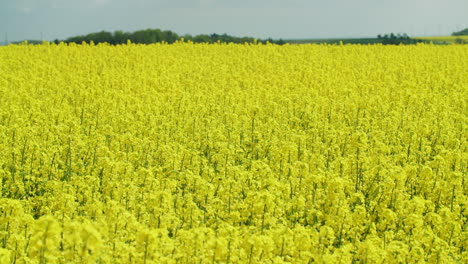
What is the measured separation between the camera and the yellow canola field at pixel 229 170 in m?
6.17

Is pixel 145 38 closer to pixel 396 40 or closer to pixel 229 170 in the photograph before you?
pixel 396 40

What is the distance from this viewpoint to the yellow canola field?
6.17 meters

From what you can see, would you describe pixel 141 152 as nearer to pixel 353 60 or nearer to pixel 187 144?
pixel 187 144

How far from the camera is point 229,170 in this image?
918 cm

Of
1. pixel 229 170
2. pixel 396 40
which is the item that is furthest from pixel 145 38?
pixel 229 170

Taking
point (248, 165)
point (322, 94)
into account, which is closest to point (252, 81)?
point (322, 94)

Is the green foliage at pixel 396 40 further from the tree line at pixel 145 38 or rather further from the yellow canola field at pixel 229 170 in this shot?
the yellow canola field at pixel 229 170

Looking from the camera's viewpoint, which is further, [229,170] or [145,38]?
[145,38]

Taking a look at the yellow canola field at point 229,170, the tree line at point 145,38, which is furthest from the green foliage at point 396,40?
the yellow canola field at point 229,170

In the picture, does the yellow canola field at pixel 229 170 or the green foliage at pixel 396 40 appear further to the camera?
the green foliage at pixel 396 40

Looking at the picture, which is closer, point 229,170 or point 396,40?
point 229,170

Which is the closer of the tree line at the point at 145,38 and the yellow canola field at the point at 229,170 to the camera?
the yellow canola field at the point at 229,170

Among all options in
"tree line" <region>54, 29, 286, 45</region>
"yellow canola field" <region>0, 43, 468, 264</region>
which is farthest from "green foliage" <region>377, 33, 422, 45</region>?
"yellow canola field" <region>0, 43, 468, 264</region>

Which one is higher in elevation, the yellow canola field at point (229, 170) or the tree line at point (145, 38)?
the tree line at point (145, 38)
